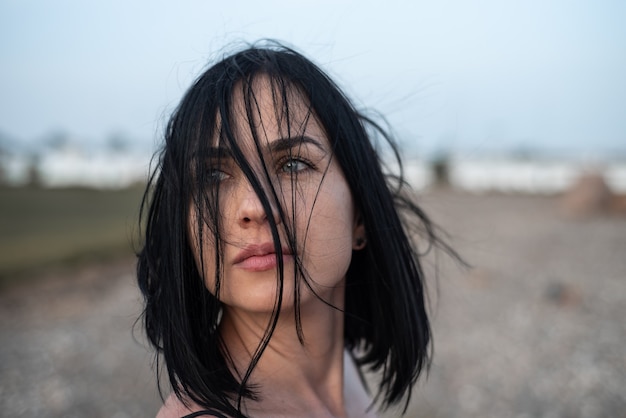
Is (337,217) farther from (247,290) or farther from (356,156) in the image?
(247,290)

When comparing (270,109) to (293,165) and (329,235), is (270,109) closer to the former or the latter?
(293,165)

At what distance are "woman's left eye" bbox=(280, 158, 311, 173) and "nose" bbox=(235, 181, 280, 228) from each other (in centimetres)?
10

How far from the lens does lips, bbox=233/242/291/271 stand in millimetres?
1432

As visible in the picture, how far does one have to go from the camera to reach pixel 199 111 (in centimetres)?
154

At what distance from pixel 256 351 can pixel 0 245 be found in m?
9.50

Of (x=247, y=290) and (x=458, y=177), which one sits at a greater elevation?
(x=247, y=290)

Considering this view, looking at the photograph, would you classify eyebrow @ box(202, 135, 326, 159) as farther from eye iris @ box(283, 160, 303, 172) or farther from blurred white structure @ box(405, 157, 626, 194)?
blurred white structure @ box(405, 157, 626, 194)

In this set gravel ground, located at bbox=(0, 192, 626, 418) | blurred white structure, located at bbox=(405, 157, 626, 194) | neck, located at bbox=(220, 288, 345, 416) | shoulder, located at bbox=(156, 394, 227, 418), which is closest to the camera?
shoulder, located at bbox=(156, 394, 227, 418)

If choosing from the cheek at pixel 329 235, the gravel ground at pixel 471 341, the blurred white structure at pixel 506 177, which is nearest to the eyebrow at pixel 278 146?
the cheek at pixel 329 235

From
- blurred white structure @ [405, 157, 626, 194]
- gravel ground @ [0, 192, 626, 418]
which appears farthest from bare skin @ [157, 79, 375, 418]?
blurred white structure @ [405, 157, 626, 194]

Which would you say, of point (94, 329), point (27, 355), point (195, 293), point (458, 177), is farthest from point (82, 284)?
point (458, 177)

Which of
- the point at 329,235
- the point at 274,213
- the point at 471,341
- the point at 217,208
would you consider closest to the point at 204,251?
the point at 217,208

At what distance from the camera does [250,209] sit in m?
1.40

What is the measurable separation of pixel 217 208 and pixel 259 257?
0.17 meters
